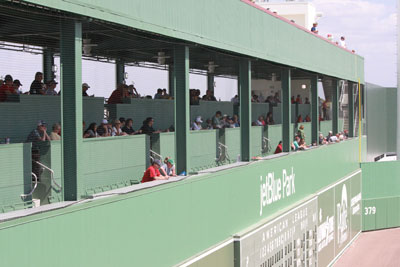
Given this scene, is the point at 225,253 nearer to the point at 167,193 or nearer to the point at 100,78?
the point at 167,193

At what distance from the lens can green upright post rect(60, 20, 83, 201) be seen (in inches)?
270

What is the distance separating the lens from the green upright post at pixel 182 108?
979 cm

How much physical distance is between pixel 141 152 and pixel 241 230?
348 centimetres

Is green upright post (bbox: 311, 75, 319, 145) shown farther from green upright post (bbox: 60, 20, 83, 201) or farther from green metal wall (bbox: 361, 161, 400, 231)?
green upright post (bbox: 60, 20, 83, 201)

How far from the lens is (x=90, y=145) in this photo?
787 centimetres

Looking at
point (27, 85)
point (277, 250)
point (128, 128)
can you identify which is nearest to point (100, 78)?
point (128, 128)

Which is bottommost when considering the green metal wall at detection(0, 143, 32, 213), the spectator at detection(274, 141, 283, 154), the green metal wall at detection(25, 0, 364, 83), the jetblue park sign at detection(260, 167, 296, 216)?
the jetblue park sign at detection(260, 167, 296, 216)

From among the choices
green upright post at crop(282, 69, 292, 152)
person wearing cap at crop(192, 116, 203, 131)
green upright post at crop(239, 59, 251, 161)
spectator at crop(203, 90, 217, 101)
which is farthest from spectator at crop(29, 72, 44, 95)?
green upright post at crop(282, 69, 292, 152)

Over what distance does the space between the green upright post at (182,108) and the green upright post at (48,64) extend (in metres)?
2.52

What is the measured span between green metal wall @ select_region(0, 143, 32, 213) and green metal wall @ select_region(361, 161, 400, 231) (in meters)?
21.3

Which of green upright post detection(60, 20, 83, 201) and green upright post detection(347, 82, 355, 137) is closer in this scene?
green upright post detection(60, 20, 83, 201)

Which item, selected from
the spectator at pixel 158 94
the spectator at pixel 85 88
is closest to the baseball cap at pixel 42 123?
the spectator at pixel 85 88

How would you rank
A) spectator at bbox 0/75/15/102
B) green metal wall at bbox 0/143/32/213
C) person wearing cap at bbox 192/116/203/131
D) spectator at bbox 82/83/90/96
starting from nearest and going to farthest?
green metal wall at bbox 0/143/32/213 < spectator at bbox 0/75/15/102 < spectator at bbox 82/83/90/96 < person wearing cap at bbox 192/116/203/131

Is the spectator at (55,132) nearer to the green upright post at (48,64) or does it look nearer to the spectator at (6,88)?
the spectator at (6,88)
